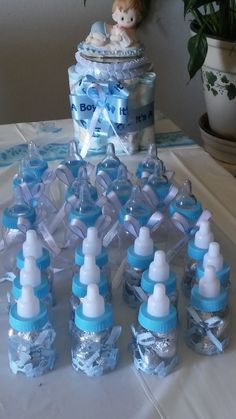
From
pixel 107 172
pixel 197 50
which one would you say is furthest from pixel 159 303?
pixel 197 50

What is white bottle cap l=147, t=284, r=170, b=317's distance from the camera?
1.96 feet

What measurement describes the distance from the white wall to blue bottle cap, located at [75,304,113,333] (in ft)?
3.67

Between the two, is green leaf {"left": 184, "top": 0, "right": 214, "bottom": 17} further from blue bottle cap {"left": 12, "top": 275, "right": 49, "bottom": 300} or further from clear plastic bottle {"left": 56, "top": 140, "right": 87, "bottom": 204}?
blue bottle cap {"left": 12, "top": 275, "right": 49, "bottom": 300}

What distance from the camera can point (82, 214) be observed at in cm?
80

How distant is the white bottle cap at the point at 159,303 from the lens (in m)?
0.60

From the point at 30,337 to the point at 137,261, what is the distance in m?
0.16

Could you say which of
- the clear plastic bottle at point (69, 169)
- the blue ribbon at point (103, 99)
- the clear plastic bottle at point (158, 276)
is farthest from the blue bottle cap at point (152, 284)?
the blue ribbon at point (103, 99)

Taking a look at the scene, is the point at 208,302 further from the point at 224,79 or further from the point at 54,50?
the point at 54,50

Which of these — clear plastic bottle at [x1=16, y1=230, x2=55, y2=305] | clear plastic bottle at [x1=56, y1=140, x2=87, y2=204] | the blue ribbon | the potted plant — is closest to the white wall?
the potted plant

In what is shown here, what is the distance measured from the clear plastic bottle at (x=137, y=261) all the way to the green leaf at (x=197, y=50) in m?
0.65

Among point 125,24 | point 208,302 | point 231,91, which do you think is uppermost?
point 125,24

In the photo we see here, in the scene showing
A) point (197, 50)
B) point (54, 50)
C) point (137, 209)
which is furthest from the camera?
point (54, 50)

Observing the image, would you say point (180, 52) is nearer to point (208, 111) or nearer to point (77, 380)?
point (208, 111)

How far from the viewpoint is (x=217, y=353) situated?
0.66 metres
